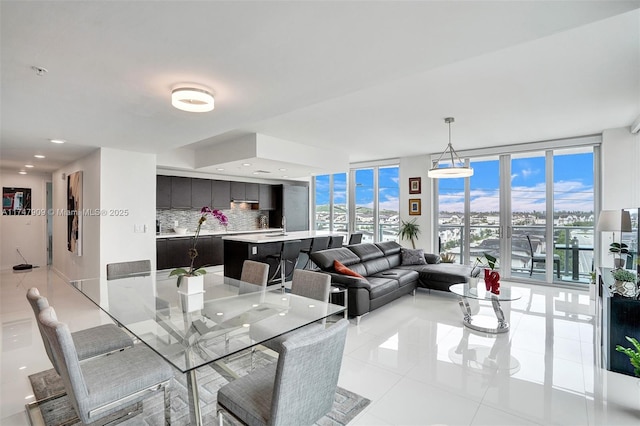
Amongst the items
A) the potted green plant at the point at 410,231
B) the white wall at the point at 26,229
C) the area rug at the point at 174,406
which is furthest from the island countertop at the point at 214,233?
the area rug at the point at 174,406

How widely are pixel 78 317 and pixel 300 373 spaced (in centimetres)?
431

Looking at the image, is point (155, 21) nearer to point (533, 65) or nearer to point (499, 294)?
point (533, 65)

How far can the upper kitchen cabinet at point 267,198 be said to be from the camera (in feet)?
29.1

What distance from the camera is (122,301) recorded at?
8.87 feet

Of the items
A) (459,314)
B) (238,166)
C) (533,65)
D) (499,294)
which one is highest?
(533,65)

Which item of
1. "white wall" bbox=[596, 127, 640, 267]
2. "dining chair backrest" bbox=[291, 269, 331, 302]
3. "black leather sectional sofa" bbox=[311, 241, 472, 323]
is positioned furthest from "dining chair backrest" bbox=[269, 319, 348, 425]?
"white wall" bbox=[596, 127, 640, 267]

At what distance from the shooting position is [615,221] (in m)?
4.23

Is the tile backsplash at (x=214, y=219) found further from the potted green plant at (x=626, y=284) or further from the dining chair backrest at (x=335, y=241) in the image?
the potted green plant at (x=626, y=284)

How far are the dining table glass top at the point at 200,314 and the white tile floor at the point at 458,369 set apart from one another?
0.80 m

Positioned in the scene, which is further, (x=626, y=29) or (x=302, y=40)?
(x=626, y=29)

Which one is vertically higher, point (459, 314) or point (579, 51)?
point (579, 51)

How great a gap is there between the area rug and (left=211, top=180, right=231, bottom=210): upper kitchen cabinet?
5.31 m

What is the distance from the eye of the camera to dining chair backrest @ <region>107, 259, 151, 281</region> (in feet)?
11.9

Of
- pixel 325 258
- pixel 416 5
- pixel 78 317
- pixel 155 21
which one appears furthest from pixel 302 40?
pixel 78 317
